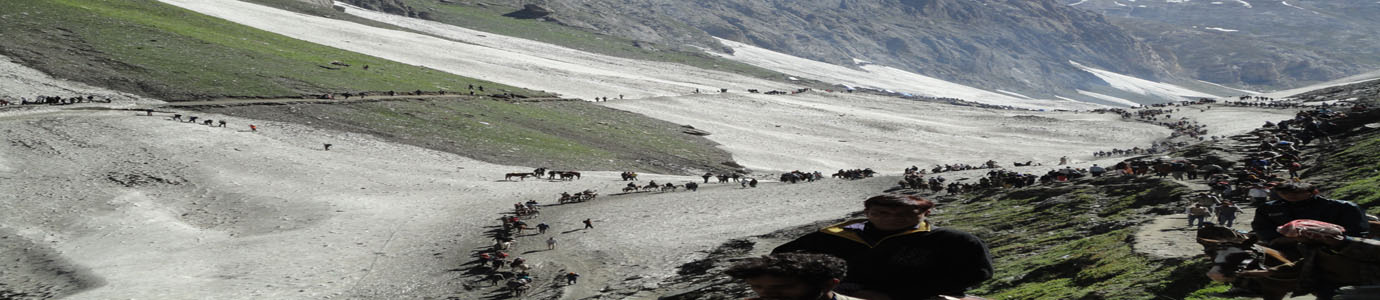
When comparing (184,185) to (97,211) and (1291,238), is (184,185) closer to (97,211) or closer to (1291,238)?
(97,211)

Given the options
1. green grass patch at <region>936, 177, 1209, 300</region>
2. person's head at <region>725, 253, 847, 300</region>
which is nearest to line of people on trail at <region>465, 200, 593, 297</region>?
green grass patch at <region>936, 177, 1209, 300</region>

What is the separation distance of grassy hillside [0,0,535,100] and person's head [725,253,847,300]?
5829cm

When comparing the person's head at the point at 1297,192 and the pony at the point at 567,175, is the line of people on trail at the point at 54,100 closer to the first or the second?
the pony at the point at 567,175

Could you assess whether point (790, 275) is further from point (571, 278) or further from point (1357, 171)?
point (1357, 171)

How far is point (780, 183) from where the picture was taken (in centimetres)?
4569

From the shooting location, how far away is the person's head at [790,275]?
12.3 ft

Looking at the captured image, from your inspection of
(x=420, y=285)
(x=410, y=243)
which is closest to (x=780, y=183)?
(x=410, y=243)

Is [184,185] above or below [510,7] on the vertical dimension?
below

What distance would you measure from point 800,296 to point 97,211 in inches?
1274

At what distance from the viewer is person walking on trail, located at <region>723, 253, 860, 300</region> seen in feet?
12.3

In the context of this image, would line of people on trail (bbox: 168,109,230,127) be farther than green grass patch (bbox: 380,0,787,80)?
No

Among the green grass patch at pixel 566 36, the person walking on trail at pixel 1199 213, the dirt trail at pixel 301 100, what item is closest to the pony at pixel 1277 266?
the person walking on trail at pixel 1199 213

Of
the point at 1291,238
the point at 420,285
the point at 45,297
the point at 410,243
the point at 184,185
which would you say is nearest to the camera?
the point at 1291,238

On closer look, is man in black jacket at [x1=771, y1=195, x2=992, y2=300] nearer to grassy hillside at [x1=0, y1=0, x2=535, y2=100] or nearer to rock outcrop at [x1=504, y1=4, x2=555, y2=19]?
grassy hillside at [x1=0, y1=0, x2=535, y2=100]
